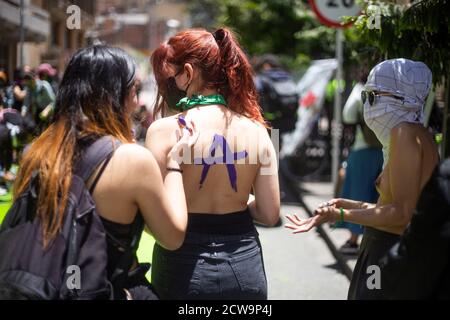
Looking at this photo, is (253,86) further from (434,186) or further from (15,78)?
(15,78)

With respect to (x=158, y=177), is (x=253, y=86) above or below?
above

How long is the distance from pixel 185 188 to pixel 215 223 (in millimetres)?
174

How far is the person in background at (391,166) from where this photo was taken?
2574 millimetres

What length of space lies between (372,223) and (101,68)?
1.15 metres

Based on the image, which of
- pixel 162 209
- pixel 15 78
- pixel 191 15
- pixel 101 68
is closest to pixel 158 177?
pixel 162 209

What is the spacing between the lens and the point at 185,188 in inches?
104

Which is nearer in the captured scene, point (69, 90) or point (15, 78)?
point (69, 90)

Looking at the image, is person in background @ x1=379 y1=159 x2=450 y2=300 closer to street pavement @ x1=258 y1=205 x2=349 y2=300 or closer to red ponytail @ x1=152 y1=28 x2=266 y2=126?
red ponytail @ x1=152 y1=28 x2=266 y2=126

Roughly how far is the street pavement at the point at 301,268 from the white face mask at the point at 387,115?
3.08m

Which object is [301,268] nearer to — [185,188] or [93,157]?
[185,188]

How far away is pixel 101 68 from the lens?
2.31 meters

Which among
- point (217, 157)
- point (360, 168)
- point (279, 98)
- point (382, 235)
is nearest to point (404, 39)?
point (382, 235)

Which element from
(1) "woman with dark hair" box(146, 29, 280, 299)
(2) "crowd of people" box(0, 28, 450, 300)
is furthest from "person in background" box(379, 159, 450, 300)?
(1) "woman with dark hair" box(146, 29, 280, 299)

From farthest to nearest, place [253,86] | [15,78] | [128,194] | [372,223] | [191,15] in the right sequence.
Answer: [191,15] → [15,78] → [253,86] → [372,223] → [128,194]
